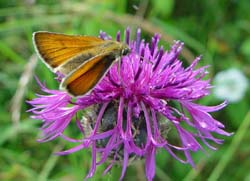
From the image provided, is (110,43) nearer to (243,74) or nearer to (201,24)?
(243,74)

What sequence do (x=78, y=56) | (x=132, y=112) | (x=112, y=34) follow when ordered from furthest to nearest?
1. (x=112, y=34)
2. (x=132, y=112)
3. (x=78, y=56)

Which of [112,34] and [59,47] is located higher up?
[112,34]

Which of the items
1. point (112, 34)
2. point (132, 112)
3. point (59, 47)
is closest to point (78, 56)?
point (59, 47)

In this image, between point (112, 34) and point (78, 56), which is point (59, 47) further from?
point (112, 34)

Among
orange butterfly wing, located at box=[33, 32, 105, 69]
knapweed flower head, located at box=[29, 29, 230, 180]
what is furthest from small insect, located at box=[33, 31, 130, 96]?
knapweed flower head, located at box=[29, 29, 230, 180]

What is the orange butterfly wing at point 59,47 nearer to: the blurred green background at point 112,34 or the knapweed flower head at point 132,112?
the knapweed flower head at point 132,112

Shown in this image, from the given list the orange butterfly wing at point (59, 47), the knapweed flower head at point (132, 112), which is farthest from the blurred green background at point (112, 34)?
the orange butterfly wing at point (59, 47)

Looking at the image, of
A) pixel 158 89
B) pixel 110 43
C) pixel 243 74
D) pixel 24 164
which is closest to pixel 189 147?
pixel 158 89
